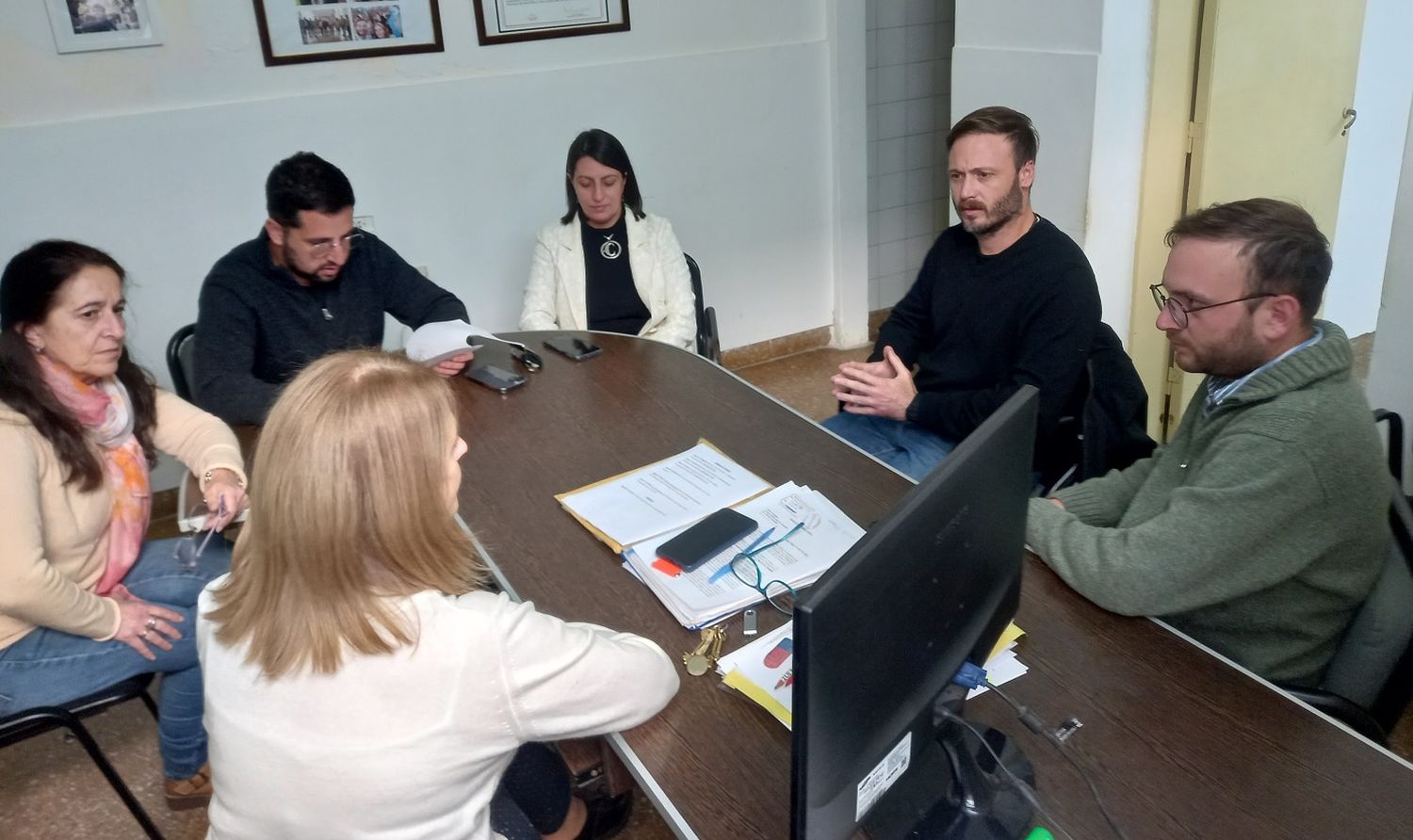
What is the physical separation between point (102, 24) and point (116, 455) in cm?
166

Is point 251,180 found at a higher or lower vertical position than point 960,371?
higher

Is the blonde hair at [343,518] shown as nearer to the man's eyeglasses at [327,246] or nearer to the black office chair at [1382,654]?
the black office chair at [1382,654]

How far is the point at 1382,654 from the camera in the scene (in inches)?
55.9

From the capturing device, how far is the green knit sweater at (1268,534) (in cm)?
136

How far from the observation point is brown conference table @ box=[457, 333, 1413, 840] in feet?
3.58

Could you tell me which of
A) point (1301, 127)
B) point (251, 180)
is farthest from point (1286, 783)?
point (251, 180)

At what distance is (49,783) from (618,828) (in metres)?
1.33

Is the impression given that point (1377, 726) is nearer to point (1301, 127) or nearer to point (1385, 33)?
point (1301, 127)

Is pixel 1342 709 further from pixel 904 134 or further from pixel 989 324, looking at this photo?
pixel 904 134

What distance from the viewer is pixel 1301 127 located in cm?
340

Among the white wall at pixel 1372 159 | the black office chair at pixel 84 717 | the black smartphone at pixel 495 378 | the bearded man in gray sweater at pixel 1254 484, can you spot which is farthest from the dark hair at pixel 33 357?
the white wall at pixel 1372 159

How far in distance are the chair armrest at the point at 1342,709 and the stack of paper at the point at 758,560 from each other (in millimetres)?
641

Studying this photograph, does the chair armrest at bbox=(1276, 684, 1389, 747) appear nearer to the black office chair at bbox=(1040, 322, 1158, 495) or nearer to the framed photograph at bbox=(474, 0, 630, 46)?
the black office chair at bbox=(1040, 322, 1158, 495)

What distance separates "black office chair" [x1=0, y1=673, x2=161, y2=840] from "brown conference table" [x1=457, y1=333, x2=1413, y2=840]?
714 mm
